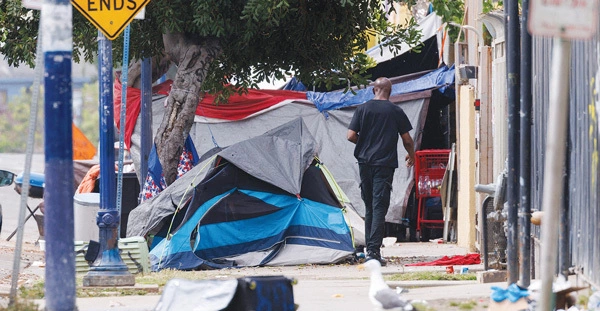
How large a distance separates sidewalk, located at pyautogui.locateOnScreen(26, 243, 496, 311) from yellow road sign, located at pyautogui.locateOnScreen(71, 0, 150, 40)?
2319 millimetres

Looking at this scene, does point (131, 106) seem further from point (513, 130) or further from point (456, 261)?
point (513, 130)

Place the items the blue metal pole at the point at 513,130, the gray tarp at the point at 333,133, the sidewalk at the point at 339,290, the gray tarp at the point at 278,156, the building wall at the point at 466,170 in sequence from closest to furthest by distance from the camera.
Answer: the blue metal pole at the point at 513,130, the sidewalk at the point at 339,290, the gray tarp at the point at 278,156, the building wall at the point at 466,170, the gray tarp at the point at 333,133

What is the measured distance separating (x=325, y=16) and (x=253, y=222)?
295 centimetres

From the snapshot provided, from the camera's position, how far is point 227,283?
659 centimetres

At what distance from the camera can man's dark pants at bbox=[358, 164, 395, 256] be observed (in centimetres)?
1112

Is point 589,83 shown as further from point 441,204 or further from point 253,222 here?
point 441,204

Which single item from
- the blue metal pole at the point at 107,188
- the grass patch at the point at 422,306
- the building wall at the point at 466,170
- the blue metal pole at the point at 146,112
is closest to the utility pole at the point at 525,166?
the grass patch at the point at 422,306

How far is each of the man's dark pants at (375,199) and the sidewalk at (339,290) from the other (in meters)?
0.32

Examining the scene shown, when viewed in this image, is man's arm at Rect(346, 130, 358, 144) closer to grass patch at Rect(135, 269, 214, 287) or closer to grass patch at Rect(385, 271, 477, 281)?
grass patch at Rect(135, 269, 214, 287)

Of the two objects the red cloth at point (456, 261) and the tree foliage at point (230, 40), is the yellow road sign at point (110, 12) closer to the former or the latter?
the tree foliage at point (230, 40)

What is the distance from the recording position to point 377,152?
36.8ft

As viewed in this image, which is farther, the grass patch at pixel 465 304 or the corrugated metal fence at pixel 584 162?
the grass patch at pixel 465 304

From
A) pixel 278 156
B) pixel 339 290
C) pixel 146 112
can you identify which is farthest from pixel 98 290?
pixel 146 112

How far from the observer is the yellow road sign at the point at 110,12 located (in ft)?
30.5
